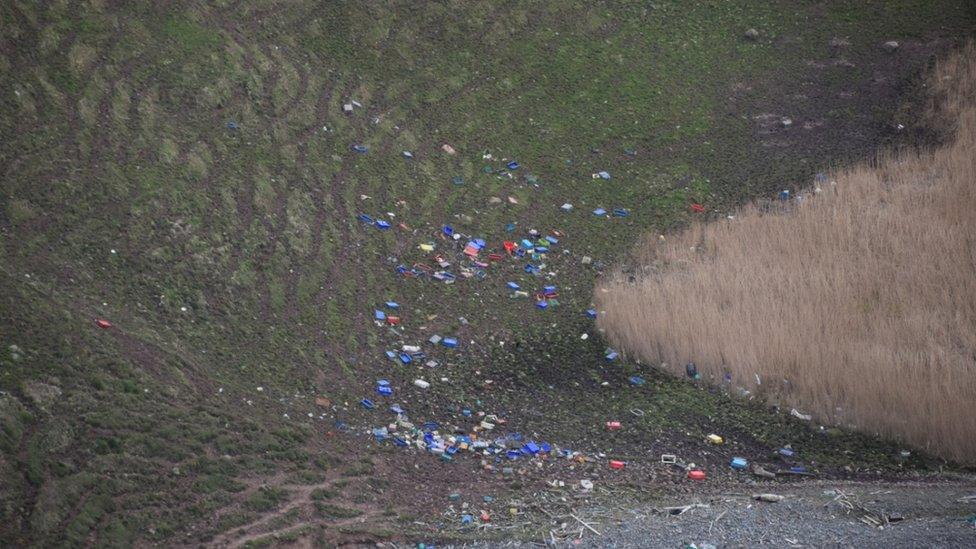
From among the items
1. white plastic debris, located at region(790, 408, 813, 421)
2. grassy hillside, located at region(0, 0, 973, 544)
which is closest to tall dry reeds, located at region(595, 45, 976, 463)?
white plastic debris, located at region(790, 408, 813, 421)

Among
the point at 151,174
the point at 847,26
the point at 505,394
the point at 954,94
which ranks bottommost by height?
the point at 505,394

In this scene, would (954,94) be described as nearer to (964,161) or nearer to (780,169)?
(964,161)

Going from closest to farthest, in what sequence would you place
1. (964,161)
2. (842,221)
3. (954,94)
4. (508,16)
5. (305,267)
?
(305,267) < (842,221) < (964,161) < (954,94) < (508,16)

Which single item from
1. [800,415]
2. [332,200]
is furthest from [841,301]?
[332,200]

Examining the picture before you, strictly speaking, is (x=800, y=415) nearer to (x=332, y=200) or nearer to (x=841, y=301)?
(x=841, y=301)

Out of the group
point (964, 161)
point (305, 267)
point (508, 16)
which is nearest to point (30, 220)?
point (305, 267)

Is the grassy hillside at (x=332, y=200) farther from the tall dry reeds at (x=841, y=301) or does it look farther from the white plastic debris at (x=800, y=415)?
the tall dry reeds at (x=841, y=301)
